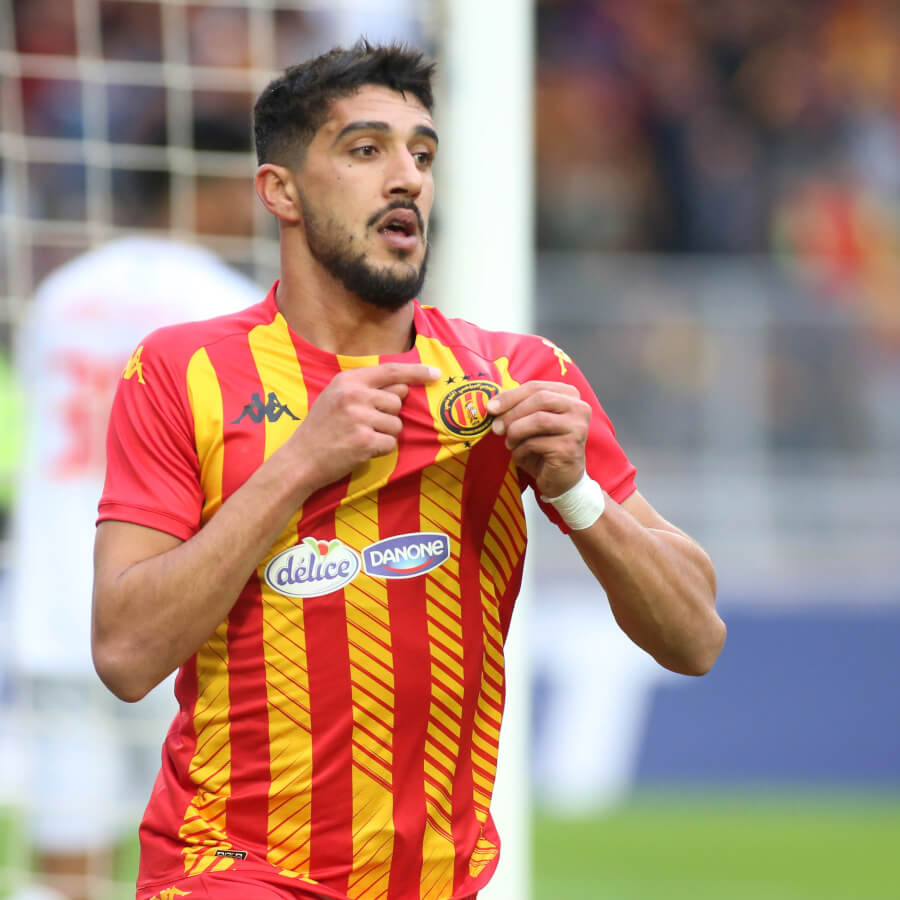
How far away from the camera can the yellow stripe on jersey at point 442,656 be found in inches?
104

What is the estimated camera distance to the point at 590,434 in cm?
277

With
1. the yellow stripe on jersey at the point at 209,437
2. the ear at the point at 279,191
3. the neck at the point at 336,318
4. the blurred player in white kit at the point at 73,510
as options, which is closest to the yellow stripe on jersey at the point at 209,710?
the yellow stripe on jersey at the point at 209,437

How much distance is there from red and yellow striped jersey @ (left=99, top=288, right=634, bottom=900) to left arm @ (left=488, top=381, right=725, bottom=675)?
0.17 meters

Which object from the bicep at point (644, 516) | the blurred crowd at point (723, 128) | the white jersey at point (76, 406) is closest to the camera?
the bicep at point (644, 516)

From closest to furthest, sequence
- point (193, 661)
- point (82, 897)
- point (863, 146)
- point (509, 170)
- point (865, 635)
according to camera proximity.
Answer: point (193, 661) < point (509, 170) < point (82, 897) < point (865, 635) < point (863, 146)

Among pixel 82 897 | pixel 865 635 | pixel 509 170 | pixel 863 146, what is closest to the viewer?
pixel 509 170

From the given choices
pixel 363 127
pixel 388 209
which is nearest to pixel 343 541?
Answer: pixel 388 209

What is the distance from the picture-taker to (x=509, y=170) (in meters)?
4.20

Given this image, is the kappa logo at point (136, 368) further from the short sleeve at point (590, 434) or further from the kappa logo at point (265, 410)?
the short sleeve at point (590, 434)

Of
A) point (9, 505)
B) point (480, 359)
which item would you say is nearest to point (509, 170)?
point (480, 359)

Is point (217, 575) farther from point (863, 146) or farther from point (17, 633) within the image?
point (863, 146)

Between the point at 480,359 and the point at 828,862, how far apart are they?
529 centimetres

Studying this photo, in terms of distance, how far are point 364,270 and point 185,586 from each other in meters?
0.61

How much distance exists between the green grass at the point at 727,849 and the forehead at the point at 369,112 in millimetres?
4721
